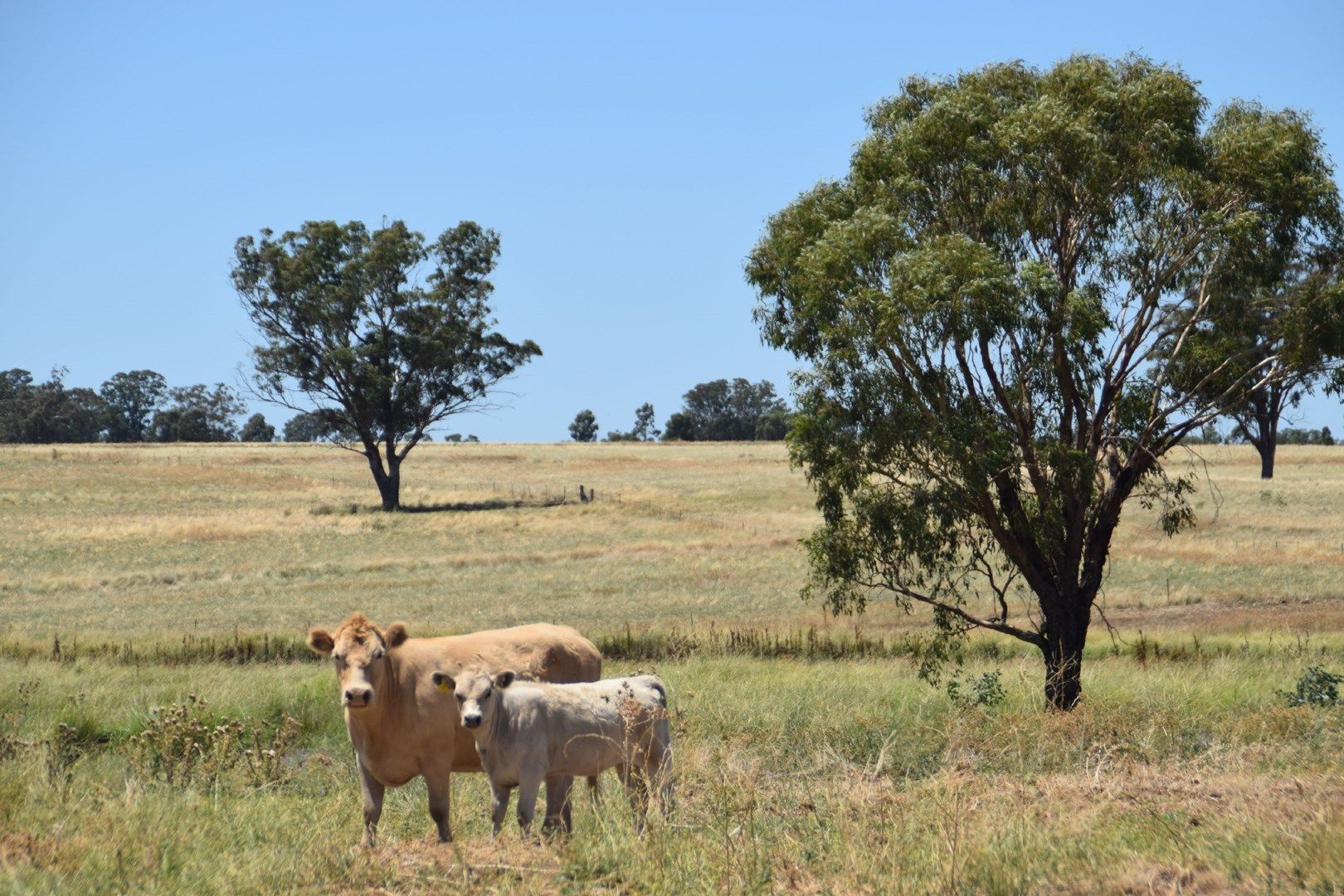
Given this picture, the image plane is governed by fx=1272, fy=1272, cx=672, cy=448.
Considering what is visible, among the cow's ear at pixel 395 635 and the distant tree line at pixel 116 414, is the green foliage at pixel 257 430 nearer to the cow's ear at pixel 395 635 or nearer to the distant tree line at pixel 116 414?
the distant tree line at pixel 116 414

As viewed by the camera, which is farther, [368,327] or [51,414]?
[51,414]

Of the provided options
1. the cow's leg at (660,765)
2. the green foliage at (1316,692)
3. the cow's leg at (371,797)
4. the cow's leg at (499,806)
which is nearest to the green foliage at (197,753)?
the cow's leg at (371,797)

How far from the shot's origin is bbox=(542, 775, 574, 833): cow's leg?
1039cm

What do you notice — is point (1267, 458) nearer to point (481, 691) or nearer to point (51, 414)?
point (481, 691)

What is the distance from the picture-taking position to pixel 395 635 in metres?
10.3

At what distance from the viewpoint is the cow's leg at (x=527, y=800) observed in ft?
31.8

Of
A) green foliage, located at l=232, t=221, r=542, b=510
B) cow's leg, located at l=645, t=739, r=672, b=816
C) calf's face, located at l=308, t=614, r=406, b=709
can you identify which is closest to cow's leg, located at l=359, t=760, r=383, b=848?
calf's face, located at l=308, t=614, r=406, b=709

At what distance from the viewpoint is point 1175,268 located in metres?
18.2

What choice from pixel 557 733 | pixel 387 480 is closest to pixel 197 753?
pixel 557 733

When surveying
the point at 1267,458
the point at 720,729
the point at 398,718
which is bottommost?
the point at 720,729

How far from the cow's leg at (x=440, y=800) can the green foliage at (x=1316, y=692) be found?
10.7 m

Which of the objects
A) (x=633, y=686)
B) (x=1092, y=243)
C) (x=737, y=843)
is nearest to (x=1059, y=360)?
(x=1092, y=243)

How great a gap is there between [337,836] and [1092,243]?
1405 cm

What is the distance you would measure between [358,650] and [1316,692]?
12270 mm
